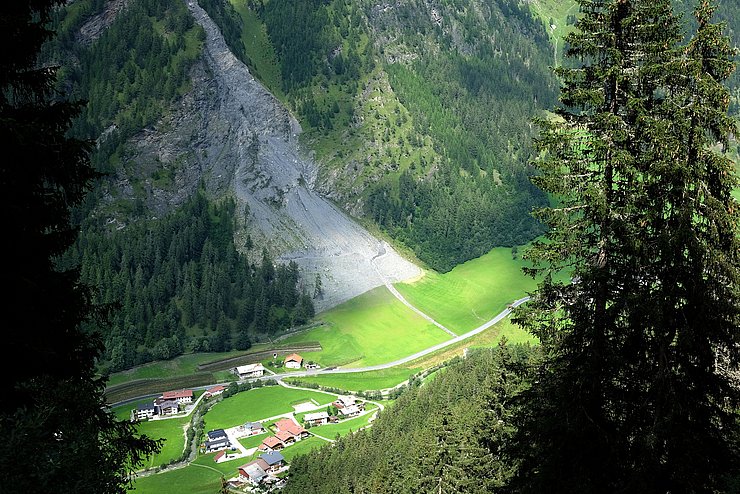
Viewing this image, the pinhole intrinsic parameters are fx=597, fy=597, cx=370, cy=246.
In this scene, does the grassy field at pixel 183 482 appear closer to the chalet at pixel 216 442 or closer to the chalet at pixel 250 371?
the chalet at pixel 216 442

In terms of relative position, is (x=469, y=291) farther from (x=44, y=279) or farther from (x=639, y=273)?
(x=44, y=279)

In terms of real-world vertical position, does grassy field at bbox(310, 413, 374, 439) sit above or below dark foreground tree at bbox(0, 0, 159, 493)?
below

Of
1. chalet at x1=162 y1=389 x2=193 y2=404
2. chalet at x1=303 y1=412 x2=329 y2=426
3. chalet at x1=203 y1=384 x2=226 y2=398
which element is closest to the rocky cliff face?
chalet at x1=203 y1=384 x2=226 y2=398

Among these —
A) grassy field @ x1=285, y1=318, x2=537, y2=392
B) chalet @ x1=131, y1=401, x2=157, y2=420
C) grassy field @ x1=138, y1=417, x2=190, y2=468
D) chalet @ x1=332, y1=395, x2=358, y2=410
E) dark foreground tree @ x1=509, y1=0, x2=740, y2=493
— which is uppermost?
dark foreground tree @ x1=509, y1=0, x2=740, y2=493

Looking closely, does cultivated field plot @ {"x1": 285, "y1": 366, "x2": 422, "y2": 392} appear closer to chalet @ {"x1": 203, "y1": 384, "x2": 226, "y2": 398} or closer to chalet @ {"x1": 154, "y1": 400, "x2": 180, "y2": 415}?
chalet @ {"x1": 203, "y1": 384, "x2": 226, "y2": 398}

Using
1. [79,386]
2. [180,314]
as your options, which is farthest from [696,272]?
[180,314]

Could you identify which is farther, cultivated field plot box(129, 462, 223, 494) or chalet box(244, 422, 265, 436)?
chalet box(244, 422, 265, 436)

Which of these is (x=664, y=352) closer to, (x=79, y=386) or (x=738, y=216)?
(x=738, y=216)
